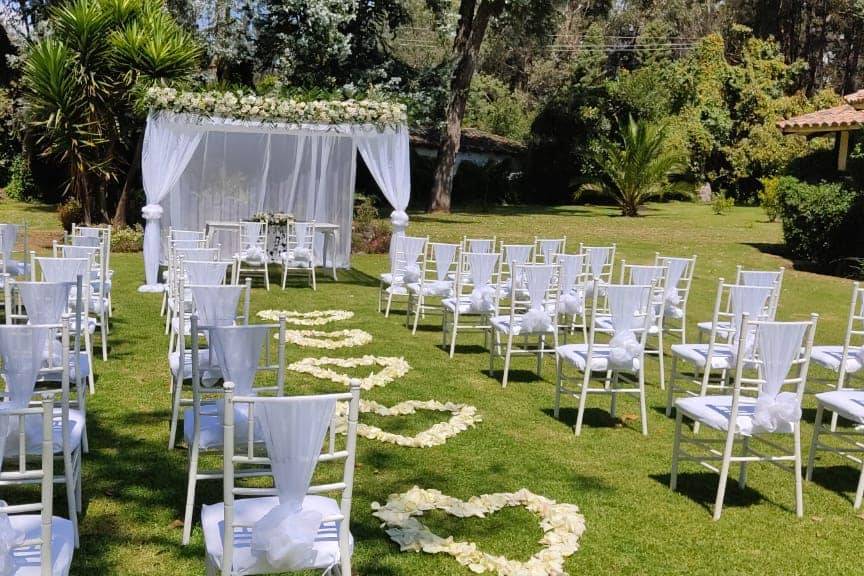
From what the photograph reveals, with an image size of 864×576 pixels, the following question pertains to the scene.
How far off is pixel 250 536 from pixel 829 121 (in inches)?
707

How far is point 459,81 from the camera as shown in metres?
27.0

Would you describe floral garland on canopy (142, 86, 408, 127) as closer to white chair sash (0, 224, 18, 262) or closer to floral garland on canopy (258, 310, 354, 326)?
floral garland on canopy (258, 310, 354, 326)

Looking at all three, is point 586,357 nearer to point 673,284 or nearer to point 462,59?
point 673,284

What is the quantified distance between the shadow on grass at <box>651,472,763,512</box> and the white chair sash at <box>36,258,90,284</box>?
4.59 metres

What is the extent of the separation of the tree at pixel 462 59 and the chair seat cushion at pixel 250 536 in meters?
22.9

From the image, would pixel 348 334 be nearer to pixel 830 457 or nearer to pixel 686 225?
pixel 830 457

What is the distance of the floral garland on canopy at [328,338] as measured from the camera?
879cm

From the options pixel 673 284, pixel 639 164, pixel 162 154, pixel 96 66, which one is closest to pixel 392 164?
pixel 162 154

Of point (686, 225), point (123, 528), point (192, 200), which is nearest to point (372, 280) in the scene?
point (192, 200)

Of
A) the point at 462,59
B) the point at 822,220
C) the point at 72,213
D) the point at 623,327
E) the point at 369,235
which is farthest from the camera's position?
the point at 462,59

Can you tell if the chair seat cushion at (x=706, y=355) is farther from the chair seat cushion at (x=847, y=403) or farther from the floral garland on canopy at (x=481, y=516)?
the floral garland on canopy at (x=481, y=516)

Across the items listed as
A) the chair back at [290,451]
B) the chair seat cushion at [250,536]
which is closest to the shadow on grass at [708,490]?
the chair seat cushion at [250,536]

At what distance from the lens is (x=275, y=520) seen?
2.93 m

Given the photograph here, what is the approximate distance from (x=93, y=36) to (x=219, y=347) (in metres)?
13.7
